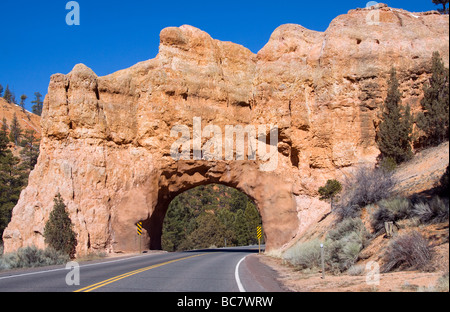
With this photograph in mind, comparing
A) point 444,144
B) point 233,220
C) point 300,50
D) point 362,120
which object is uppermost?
point 300,50

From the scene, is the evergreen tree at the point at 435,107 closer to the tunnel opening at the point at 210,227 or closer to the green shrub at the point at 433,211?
the green shrub at the point at 433,211

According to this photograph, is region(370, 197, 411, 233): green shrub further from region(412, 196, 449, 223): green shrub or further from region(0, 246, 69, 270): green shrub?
region(0, 246, 69, 270): green shrub

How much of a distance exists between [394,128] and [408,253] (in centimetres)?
1588

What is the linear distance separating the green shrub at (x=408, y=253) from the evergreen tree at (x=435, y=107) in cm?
1439

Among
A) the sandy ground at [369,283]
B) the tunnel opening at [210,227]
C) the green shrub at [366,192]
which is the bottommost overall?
the tunnel opening at [210,227]

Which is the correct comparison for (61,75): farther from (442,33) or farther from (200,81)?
(442,33)

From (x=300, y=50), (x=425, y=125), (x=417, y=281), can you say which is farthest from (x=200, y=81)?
(x=417, y=281)

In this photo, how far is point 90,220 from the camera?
2870 cm

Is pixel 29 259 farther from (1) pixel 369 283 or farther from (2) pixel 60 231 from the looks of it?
(1) pixel 369 283

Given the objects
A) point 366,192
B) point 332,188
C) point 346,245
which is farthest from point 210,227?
point 346,245

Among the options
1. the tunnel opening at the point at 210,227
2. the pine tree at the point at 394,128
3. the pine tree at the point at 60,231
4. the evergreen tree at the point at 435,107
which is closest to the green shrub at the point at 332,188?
the pine tree at the point at 394,128

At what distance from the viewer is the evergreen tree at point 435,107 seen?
2309 centimetres

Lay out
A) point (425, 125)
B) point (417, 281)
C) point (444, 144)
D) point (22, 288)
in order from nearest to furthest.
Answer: point (417, 281) → point (22, 288) → point (444, 144) → point (425, 125)
